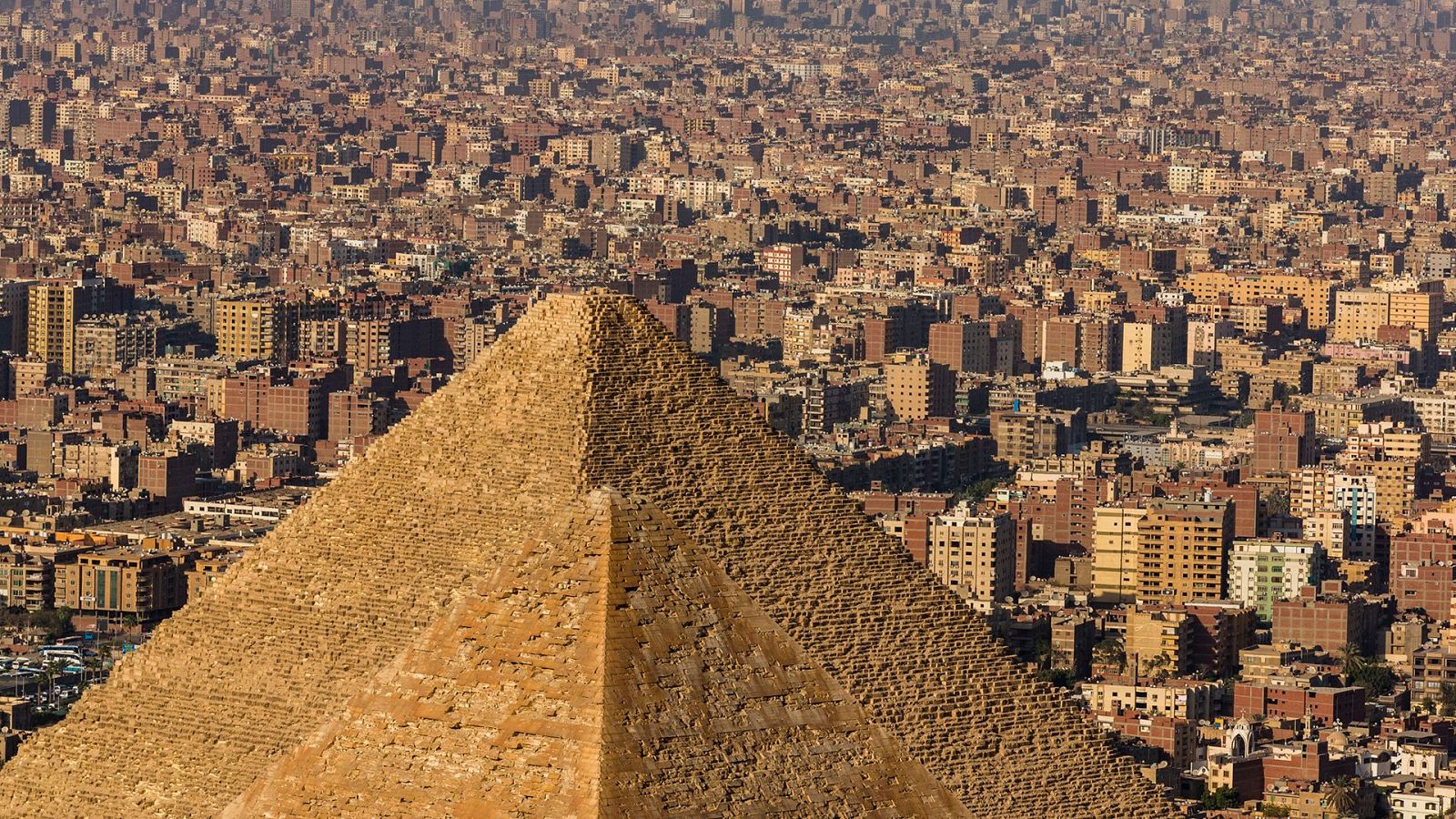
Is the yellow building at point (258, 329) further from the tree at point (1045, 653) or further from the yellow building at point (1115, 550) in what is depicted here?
the tree at point (1045, 653)

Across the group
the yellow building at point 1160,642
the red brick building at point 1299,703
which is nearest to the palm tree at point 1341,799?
the red brick building at point 1299,703

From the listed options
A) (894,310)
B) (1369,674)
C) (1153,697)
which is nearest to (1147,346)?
(894,310)

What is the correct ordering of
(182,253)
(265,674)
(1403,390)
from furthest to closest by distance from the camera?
(182,253)
(1403,390)
(265,674)

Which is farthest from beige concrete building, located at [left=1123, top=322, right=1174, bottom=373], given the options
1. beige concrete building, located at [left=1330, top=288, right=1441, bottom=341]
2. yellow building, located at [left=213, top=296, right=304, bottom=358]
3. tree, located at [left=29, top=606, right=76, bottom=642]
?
tree, located at [left=29, top=606, right=76, bottom=642]

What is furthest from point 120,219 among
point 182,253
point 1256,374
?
point 1256,374

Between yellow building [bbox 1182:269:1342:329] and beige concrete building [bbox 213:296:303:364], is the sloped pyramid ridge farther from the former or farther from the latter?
yellow building [bbox 1182:269:1342:329]

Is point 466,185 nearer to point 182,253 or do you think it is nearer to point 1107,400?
point 182,253

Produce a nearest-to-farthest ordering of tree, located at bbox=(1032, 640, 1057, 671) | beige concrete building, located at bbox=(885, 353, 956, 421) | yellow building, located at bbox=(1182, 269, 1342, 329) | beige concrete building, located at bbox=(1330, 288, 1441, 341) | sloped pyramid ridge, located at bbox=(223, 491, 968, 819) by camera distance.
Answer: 1. sloped pyramid ridge, located at bbox=(223, 491, 968, 819)
2. tree, located at bbox=(1032, 640, 1057, 671)
3. beige concrete building, located at bbox=(885, 353, 956, 421)
4. beige concrete building, located at bbox=(1330, 288, 1441, 341)
5. yellow building, located at bbox=(1182, 269, 1342, 329)
